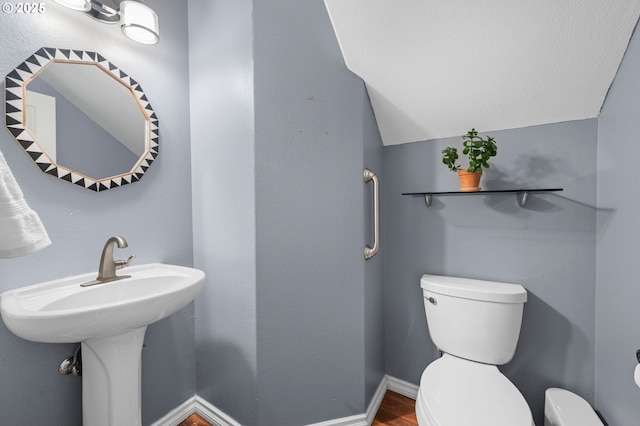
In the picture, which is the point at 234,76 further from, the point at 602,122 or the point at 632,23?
the point at 602,122

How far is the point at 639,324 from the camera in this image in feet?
2.99

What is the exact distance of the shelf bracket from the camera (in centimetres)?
127

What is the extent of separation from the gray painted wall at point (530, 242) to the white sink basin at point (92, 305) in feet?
3.96

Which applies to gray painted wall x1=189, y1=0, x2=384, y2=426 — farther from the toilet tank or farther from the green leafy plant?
the green leafy plant

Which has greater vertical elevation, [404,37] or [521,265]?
[404,37]

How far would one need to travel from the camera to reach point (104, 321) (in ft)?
2.55

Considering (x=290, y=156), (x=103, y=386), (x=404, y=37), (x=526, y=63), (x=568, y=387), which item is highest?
(x=404, y=37)

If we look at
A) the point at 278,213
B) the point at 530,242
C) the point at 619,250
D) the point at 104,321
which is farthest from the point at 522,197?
the point at 104,321

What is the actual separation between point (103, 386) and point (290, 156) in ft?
3.50

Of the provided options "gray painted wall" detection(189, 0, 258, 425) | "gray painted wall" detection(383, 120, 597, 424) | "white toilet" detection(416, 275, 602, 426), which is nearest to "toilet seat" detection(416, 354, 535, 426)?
"white toilet" detection(416, 275, 602, 426)

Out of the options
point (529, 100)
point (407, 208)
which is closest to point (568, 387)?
point (407, 208)

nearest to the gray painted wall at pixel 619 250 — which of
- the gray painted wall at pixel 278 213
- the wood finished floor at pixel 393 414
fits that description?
the wood finished floor at pixel 393 414

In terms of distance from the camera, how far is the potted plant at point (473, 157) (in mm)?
1268

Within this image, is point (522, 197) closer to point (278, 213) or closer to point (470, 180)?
point (470, 180)
